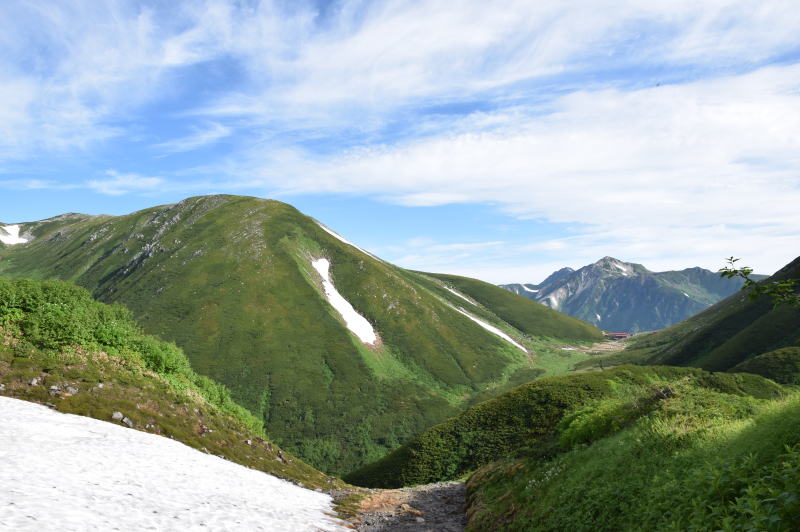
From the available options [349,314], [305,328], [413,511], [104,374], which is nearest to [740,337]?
[349,314]

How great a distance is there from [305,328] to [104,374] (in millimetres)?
96268

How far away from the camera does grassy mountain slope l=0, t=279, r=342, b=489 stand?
23.0 m

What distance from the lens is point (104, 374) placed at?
26.1 m

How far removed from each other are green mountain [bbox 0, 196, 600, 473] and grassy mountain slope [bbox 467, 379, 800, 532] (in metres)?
66.3

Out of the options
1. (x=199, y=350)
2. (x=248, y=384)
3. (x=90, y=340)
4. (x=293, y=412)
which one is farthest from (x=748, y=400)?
(x=199, y=350)

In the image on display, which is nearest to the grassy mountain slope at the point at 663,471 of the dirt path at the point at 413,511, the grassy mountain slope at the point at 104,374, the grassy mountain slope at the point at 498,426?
the dirt path at the point at 413,511

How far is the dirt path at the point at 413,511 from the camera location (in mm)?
21875

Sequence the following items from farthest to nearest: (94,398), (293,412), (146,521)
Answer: (293,412) → (94,398) → (146,521)

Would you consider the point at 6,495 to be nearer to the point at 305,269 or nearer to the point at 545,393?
the point at 545,393

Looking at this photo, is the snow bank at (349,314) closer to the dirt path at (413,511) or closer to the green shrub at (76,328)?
the green shrub at (76,328)

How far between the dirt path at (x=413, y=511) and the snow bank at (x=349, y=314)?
9442 centimetres

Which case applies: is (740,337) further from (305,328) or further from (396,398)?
(305,328)

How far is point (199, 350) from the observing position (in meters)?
107

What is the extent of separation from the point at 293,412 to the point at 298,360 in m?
18.9
